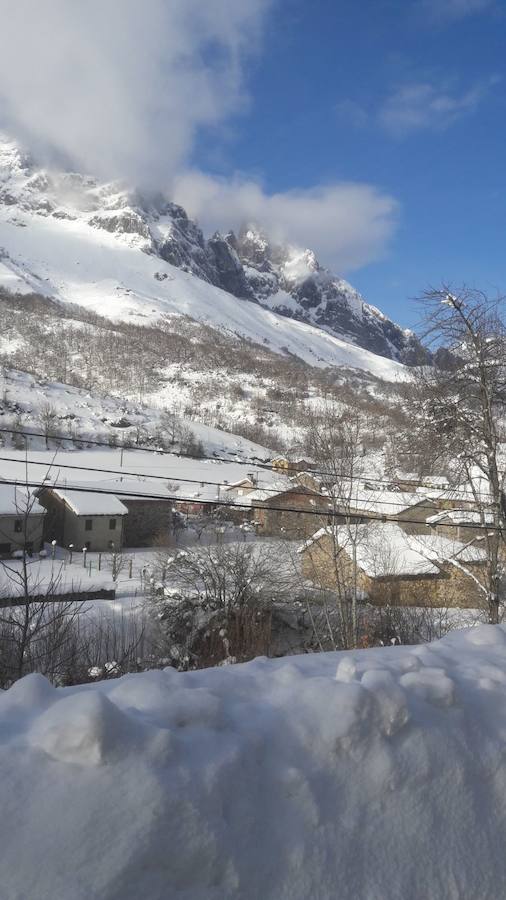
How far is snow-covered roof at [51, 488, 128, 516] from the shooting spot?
1420 inches

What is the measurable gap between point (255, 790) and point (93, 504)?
36.1 metres

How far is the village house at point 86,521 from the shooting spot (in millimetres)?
36031

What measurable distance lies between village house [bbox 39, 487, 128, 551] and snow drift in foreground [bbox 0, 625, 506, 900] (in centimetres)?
3469

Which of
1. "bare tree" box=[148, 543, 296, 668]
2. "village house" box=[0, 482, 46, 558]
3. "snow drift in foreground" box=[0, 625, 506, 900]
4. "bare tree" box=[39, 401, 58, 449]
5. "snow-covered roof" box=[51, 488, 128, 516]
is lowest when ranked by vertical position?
"bare tree" box=[148, 543, 296, 668]

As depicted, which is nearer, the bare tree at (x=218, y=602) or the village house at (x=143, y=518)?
the bare tree at (x=218, y=602)

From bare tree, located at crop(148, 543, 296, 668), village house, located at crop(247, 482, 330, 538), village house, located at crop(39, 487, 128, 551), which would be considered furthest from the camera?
village house, located at crop(39, 487, 128, 551)

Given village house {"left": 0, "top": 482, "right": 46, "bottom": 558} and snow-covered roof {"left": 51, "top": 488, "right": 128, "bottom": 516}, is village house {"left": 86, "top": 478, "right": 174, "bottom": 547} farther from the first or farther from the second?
village house {"left": 0, "top": 482, "right": 46, "bottom": 558}

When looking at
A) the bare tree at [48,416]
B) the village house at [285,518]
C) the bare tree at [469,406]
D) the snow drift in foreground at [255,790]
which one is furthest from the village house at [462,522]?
the bare tree at [48,416]

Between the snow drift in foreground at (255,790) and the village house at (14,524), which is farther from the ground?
the village house at (14,524)

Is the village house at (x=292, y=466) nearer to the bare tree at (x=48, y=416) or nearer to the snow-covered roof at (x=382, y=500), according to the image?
the snow-covered roof at (x=382, y=500)

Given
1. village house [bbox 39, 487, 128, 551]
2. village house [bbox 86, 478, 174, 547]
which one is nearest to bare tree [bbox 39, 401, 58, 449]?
village house [bbox 86, 478, 174, 547]

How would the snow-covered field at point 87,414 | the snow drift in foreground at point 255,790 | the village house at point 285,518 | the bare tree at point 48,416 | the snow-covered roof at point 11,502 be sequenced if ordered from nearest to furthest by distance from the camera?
the snow drift in foreground at point 255,790, the village house at point 285,518, the snow-covered roof at point 11,502, the bare tree at point 48,416, the snow-covered field at point 87,414

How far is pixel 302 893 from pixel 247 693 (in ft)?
3.38

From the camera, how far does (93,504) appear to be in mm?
36719
